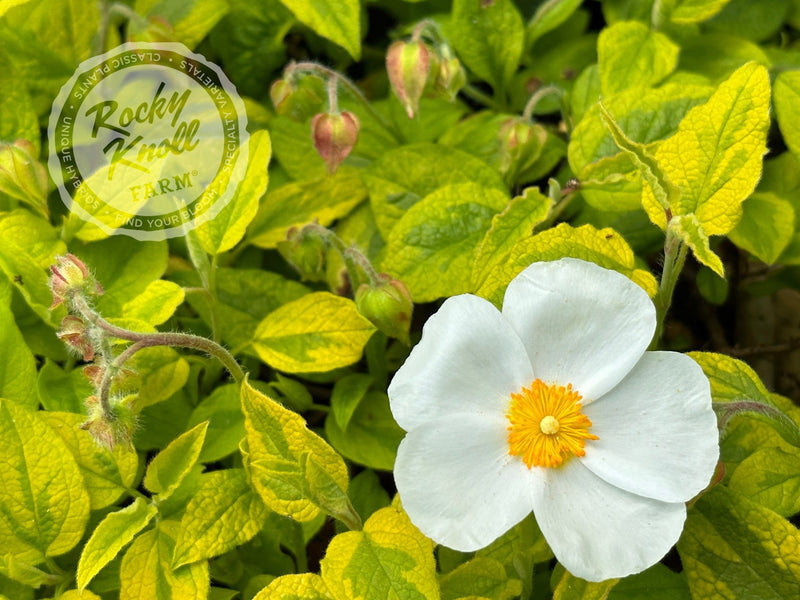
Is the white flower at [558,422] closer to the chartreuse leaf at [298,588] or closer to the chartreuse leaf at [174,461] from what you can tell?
the chartreuse leaf at [298,588]

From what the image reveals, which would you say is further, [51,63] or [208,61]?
[208,61]

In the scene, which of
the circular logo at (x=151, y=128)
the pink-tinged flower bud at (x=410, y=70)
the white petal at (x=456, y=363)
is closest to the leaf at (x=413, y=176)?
the pink-tinged flower bud at (x=410, y=70)

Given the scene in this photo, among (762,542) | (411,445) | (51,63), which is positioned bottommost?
(762,542)

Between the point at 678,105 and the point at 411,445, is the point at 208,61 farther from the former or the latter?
the point at 411,445

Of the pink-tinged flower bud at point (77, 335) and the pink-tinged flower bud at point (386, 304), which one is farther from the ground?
the pink-tinged flower bud at point (77, 335)

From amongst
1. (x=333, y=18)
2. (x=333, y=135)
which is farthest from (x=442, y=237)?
(x=333, y=18)

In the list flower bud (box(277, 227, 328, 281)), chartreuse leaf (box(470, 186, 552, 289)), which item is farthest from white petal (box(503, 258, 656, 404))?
flower bud (box(277, 227, 328, 281))

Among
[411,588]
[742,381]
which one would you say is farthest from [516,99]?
→ [411,588]
